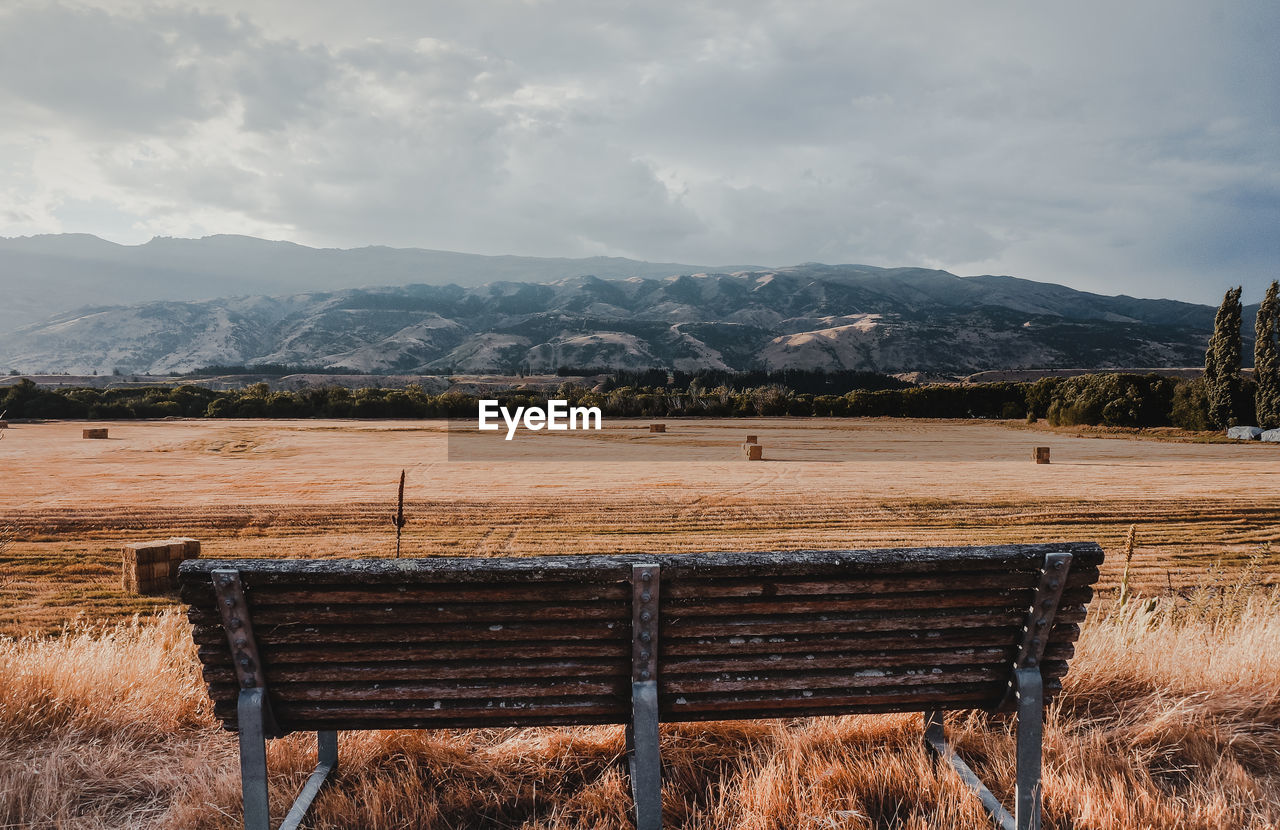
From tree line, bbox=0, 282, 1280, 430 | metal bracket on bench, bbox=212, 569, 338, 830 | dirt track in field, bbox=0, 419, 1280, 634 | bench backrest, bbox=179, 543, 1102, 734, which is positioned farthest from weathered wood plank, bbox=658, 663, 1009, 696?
tree line, bbox=0, 282, 1280, 430

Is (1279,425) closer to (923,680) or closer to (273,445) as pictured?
(923,680)

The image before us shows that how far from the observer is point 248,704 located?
3.04 meters

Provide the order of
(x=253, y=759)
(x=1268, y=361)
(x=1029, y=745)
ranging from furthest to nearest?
(x=1268, y=361), (x=1029, y=745), (x=253, y=759)

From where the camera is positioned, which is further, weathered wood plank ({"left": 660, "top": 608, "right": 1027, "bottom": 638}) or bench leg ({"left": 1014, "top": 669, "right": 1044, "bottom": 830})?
bench leg ({"left": 1014, "top": 669, "right": 1044, "bottom": 830})

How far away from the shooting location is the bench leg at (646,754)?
308cm

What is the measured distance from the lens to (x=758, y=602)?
3.02 metres

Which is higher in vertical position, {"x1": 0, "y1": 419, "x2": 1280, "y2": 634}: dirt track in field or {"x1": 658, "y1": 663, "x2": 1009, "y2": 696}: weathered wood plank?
{"x1": 658, "y1": 663, "x2": 1009, "y2": 696}: weathered wood plank

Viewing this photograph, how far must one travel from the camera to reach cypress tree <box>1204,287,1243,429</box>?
2098 inches

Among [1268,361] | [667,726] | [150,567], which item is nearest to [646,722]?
[667,726]

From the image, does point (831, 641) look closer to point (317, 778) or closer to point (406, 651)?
point (406, 651)

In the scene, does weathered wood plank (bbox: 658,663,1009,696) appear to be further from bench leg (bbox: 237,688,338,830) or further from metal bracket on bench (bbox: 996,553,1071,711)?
bench leg (bbox: 237,688,338,830)

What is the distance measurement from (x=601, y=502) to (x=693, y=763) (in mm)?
18962

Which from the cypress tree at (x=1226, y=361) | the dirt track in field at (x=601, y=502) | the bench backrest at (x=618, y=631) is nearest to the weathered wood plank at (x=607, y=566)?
the bench backrest at (x=618, y=631)

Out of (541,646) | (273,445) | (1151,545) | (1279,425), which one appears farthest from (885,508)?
(1279,425)
